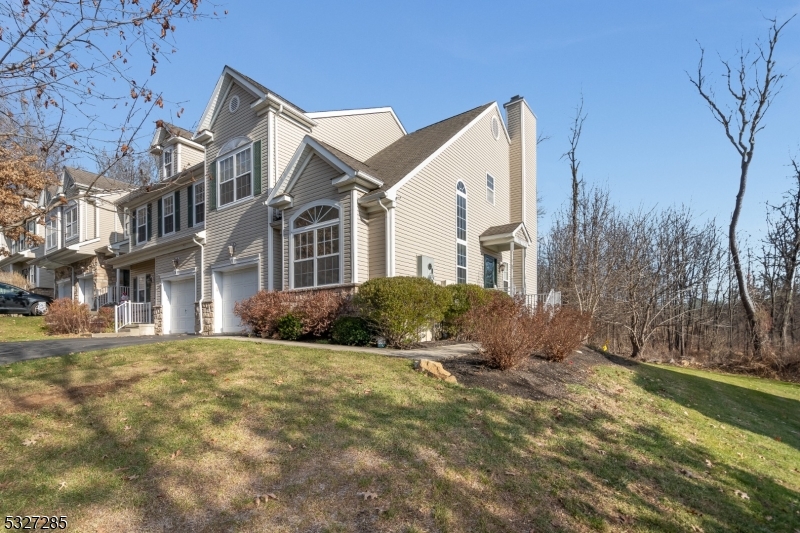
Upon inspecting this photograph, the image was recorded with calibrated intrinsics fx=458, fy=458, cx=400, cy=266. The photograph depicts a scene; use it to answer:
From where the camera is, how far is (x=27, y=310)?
71.6 feet

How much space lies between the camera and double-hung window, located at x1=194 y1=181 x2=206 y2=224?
16427 millimetres

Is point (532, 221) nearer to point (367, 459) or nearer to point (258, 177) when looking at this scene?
point (258, 177)

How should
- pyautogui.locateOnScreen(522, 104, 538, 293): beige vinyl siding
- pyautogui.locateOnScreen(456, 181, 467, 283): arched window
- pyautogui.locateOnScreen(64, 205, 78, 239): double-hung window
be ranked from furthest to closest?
1. pyautogui.locateOnScreen(64, 205, 78, 239): double-hung window
2. pyautogui.locateOnScreen(522, 104, 538, 293): beige vinyl siding
3. pyautogui.locateOnScreen(456, 181, 467, 283): arched window

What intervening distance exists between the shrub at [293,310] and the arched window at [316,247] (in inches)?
18.0

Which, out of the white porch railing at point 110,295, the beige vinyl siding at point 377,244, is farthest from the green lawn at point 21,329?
the beige vinyl siding at point 377,244

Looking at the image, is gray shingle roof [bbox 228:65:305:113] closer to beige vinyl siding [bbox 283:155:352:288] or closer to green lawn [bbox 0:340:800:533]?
beige vinyl siding [bbox 283:155:352:288]

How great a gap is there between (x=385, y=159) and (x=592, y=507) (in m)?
12.5

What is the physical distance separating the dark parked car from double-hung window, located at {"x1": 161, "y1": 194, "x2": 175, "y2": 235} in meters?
9.52

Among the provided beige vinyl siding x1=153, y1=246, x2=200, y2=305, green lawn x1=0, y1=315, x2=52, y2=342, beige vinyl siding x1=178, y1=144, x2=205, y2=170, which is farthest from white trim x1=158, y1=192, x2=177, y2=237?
green lawn x1=0, y1=315, x2=52, y2=342

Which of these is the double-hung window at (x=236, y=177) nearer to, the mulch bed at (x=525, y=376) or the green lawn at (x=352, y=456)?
the green lawn at (x=352, y=456)

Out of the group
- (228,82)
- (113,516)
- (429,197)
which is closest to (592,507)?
(113,516)

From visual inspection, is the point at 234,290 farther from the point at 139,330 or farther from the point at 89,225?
the point at 89,225

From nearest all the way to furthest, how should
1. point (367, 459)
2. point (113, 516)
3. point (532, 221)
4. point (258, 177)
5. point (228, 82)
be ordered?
point (113, 516) → point (367, 459) → point (258, 177) → point (228, 82) → point (532, 221)

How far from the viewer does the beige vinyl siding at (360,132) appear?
15.4 meters
